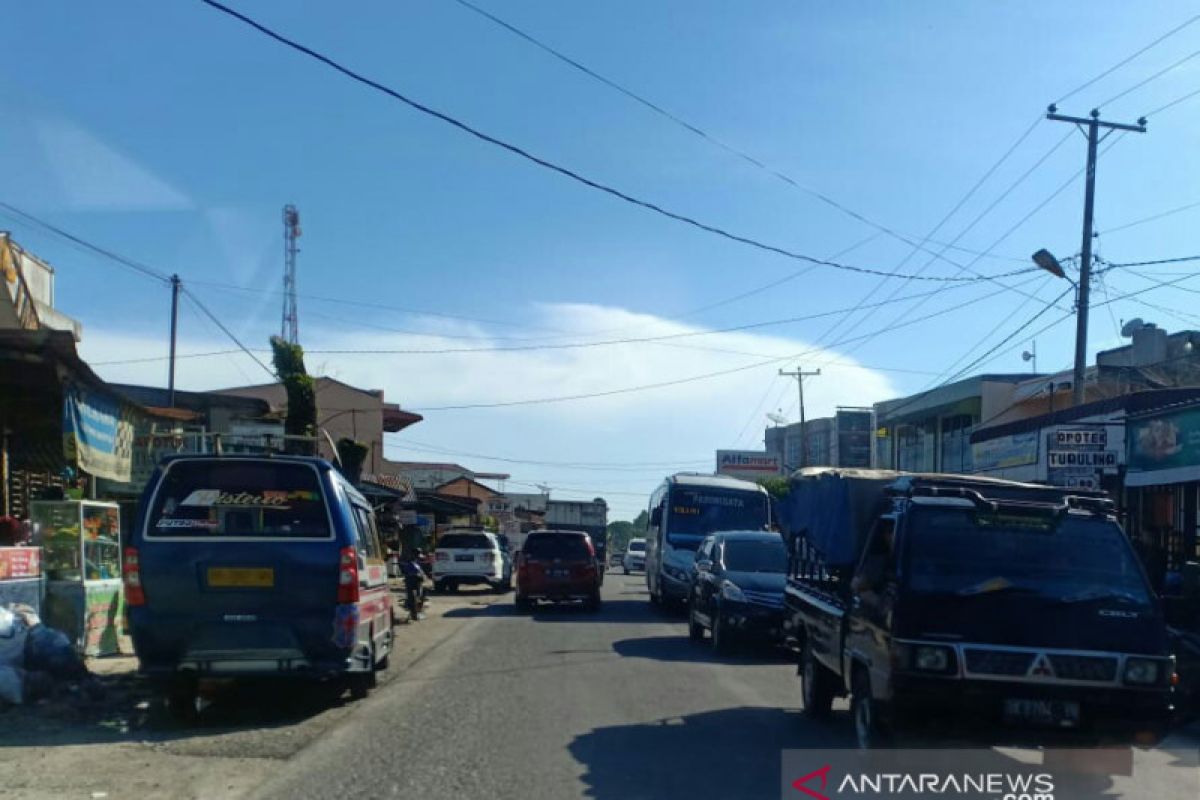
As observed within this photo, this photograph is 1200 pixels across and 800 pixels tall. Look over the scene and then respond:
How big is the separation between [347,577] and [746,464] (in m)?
→ 91.8

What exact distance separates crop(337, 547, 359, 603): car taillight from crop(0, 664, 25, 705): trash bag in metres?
2.83

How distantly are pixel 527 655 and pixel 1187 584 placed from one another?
27.4 ft

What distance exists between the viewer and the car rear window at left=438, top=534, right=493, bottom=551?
33.0 meters

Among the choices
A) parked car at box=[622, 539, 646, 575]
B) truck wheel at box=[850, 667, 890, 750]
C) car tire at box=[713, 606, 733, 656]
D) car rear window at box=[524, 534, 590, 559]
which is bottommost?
parked car at box=[622, 539, 646, 575]

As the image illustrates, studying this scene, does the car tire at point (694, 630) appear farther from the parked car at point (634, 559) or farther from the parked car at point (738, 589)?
the parked car at point (634, 559)

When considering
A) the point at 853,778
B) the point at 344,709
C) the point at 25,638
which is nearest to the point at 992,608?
the point at 853,778

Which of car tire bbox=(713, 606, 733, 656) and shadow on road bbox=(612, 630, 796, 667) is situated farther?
car tire bbox=(713, 606, 733, 656)

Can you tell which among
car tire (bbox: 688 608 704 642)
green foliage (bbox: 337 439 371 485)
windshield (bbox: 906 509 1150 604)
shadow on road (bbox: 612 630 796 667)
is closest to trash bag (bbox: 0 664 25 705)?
windshield (bbox: 906 509 1150 604)

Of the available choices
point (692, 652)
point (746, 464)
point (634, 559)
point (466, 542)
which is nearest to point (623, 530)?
point (746, 464)

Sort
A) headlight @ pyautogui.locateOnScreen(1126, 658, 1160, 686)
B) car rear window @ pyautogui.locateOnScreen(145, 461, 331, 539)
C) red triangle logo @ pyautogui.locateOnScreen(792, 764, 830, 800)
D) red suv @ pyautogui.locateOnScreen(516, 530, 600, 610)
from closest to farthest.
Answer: headlight @ pyautogui.locateOnScreen(1126, 658, 1160, 686) → red triangle logo @ pyautogui.locateOnScreen(792, 764, 830, 800) → car rear window @ pyautogui.locateOnScreen(145, 461, 331, 539) → red suv @ pyautogui.locateOnScreen(516, 530, 600, 610)

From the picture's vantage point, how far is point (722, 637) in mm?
→ 16641

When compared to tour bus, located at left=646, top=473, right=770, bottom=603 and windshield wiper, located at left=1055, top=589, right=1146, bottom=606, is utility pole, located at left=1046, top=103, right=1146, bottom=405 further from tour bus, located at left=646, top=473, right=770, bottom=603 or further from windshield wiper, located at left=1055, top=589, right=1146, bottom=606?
windshield wiper, located at left=1055, top=589, right=1146, bottom=606

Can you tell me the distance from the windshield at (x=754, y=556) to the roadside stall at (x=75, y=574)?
8600 millimetres

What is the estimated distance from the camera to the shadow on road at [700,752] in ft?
25.5
